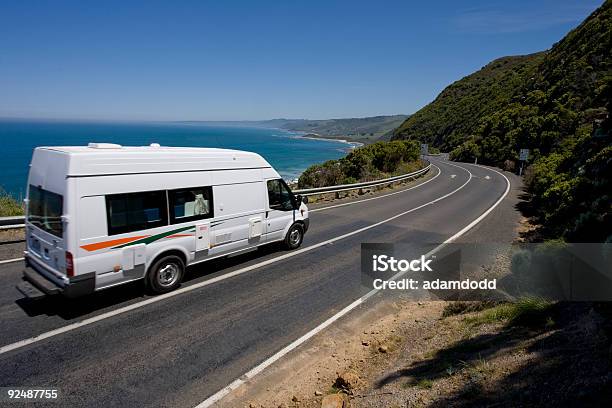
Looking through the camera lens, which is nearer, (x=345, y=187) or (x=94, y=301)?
(x=94, y=301)

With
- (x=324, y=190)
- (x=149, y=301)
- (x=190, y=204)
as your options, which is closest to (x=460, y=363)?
(x=149, y=301)

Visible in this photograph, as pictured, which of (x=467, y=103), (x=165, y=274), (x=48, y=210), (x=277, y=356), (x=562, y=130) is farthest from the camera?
(x=467, y=103)

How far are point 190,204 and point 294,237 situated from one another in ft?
12.3

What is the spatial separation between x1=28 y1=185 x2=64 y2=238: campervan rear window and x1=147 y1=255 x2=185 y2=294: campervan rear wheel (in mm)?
1815

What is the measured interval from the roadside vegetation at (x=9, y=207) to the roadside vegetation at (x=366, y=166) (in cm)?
1778

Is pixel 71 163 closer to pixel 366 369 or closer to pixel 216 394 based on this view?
pixel 216 394

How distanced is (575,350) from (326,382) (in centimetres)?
318

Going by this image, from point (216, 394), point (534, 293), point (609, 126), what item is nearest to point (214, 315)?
point (216, 394)

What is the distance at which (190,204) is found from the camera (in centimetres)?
802

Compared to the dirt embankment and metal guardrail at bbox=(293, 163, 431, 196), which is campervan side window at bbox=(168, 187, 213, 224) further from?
metal guardrail at bbox=(293, 163, 431, 196)

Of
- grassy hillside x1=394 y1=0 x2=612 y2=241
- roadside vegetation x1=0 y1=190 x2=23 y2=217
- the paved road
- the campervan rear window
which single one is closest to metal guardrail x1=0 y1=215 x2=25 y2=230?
roadside vegetation x1=0 y1=190 x2=23 y2=217

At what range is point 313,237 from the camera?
12.3 metres

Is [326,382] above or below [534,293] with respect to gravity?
below

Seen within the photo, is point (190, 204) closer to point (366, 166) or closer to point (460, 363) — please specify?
point (460, 363)
